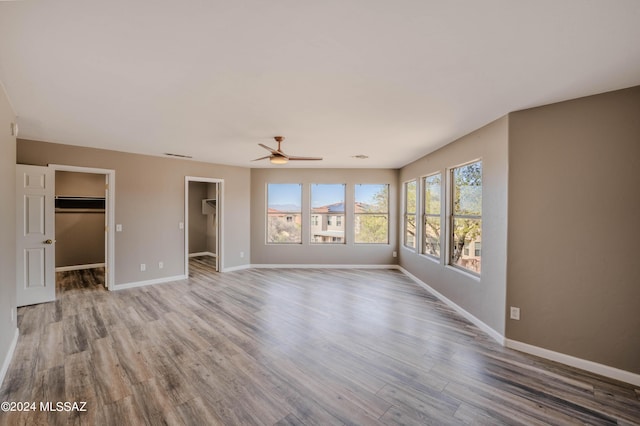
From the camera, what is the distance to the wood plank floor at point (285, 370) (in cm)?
189

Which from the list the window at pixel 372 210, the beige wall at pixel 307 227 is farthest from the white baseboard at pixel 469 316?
the window at pixel 372 210

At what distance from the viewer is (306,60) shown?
186cm

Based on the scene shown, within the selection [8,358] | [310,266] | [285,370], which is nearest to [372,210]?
[310,266]

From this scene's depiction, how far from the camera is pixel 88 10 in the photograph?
141 cm

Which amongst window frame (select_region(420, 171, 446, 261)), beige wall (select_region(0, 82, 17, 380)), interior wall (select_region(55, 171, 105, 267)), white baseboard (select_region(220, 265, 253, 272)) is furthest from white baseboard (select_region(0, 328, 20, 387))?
window frame (select_region(420, 171, 446, 261))

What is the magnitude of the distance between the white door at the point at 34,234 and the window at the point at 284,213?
3.95 metres

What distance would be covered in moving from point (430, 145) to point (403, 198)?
227 centimetres

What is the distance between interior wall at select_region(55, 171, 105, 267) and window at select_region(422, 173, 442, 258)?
7.73 meters

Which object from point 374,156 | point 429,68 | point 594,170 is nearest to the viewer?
point 429,68

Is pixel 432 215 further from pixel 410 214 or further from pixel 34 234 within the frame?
pixel 34 234

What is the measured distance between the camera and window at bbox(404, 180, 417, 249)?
5.87 m

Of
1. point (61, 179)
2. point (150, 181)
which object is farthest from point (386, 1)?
point (61, 179)

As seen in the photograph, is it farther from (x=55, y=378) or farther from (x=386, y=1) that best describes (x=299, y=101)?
(x=55, y=378)

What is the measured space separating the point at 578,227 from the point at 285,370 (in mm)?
3091
